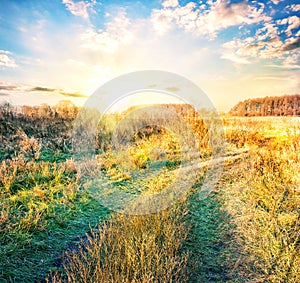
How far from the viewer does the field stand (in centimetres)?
295

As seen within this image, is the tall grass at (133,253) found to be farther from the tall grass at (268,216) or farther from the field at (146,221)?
the tall grass at (268,216)

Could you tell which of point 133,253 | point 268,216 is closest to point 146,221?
point 133,253

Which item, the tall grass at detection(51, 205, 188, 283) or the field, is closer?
the tall grass at detection(51, 205, 188, 283)

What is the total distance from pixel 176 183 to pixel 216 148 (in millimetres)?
3822

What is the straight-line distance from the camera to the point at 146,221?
144 inches

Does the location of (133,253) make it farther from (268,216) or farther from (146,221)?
(268,216)

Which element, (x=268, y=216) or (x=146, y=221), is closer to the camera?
(x=146, y=221)

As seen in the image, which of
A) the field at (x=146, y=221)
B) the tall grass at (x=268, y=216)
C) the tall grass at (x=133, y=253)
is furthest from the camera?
the tall grass at (x=268, y=216)

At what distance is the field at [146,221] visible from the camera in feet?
9.69

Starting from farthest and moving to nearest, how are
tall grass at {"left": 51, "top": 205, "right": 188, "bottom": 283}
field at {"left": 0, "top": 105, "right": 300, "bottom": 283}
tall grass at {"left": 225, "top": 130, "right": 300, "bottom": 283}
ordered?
tall grass at {"left": 225, "top": 130, "right": 300, "bottom": 283}, field at {"left": 0, "top": 105, "right": 300, "bottom": 283}, tall grass at {"left": 51, "top": 205, "right": 188, "bottom": 283}

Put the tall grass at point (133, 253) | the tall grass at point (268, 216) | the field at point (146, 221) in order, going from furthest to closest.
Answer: the tall grass at point (268, 216) → the field at point (146, 221) → the tall grass at point (133, 253)

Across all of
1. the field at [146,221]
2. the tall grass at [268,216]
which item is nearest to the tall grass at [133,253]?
the field at [146,221]

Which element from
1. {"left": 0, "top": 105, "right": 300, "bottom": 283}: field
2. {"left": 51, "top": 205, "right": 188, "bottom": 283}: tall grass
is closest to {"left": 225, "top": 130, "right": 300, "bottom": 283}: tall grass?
{"left": 0, "top": 105, "right": 300, "bottom": 283}: field

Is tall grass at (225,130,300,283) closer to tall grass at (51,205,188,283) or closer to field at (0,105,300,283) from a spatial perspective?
field at (0,105,300,283)
